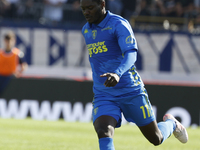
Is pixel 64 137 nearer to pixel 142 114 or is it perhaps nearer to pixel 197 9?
pixel 142 114

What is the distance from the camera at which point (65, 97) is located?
40.9 ft

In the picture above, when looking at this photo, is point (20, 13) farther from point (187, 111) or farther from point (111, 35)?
point (111, 35)

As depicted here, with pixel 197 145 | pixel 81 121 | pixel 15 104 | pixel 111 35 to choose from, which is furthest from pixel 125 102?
pixel 15 104

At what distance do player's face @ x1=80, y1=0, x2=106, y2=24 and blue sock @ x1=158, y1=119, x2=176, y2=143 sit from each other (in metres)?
1.60

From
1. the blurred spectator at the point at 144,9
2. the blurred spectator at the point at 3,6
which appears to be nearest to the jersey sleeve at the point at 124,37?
the blurred spectator at the point at 144,9

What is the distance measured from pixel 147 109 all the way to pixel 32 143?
3.44 meters

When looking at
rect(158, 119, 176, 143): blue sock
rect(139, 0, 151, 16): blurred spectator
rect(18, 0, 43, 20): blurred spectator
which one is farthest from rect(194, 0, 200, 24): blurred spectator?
rect(158, 119, 176, 143): blue sock

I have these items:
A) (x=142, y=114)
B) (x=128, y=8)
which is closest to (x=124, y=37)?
(x=142, y=114)

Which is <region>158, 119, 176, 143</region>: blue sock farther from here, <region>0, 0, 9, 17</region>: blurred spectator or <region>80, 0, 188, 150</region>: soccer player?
<region>0, 0, 9, 17</region>: blurred spectator

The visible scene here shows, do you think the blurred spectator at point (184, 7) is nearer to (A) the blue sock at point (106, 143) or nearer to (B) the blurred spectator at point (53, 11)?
(B) the blurred spectator at point (53, 11)

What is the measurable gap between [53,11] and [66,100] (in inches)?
202

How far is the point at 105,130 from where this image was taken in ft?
15.0

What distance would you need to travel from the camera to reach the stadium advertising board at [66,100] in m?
12.1

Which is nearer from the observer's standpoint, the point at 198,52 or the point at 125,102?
the point at 125,102
